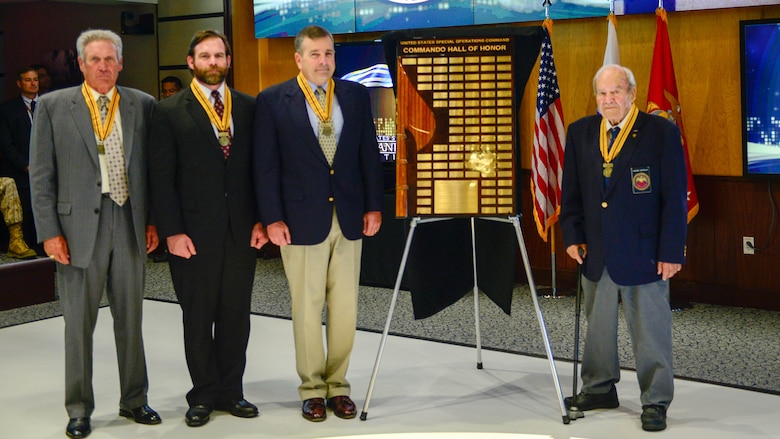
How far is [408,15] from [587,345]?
3.91 metres

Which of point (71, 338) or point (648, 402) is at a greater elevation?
point (71, 338)

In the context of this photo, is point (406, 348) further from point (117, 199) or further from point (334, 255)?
point (117, 199)

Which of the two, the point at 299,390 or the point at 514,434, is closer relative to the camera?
the point at 514,434

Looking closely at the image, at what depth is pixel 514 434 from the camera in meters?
3.76

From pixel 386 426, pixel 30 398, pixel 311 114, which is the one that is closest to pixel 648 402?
pixel 386 426

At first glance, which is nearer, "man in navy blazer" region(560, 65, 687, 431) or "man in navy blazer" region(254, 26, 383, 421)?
"man in navy blazer" region(560, 65, 687, 431)

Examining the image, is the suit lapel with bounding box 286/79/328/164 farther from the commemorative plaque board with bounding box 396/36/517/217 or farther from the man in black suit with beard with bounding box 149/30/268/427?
the commemorative plaque board with bounding box 396/36/517/217

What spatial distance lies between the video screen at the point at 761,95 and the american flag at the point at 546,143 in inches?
43.8

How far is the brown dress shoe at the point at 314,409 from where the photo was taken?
13.0 ft

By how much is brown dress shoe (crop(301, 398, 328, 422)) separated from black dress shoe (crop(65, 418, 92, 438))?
0.86m

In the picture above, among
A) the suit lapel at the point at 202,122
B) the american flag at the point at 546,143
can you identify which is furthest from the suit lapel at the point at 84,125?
the american flag at the point at 546,143

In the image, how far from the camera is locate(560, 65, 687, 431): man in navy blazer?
374 cm

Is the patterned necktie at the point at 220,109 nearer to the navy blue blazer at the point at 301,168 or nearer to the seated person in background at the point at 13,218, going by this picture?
the navy blue blazer at the point at 301,168

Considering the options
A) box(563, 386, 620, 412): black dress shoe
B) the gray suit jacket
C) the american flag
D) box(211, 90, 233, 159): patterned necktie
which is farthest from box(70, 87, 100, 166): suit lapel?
the american flag
